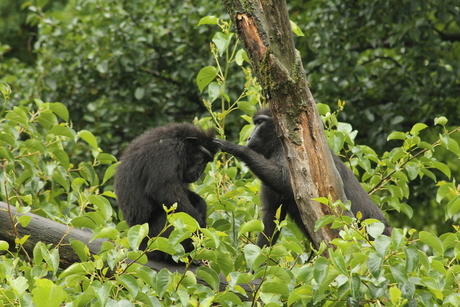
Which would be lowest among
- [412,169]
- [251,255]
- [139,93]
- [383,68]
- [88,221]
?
[139,93]

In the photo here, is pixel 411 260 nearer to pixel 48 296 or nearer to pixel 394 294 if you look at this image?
pixel 394 294

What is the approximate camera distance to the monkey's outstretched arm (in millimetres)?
4546

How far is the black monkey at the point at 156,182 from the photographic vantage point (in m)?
4.66

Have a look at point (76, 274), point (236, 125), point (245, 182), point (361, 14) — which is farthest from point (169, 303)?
point (361, 14)

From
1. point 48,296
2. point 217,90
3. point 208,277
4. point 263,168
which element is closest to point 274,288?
point 208,277

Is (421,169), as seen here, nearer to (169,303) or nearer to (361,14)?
(169,303)

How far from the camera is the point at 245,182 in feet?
17.5

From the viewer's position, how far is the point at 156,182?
15.3 feet

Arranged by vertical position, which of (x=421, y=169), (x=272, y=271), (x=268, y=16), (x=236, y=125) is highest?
(x=268, y=16)

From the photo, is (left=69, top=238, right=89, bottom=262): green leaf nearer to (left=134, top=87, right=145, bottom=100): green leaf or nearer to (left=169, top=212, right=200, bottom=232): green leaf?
(left=169, top=212, right=200, bottom=232): green leaf

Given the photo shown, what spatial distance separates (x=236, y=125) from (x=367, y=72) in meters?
2.00

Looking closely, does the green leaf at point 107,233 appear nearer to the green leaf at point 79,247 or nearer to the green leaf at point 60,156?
the green leaf at point 79,247

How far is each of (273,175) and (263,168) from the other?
0.09 metres

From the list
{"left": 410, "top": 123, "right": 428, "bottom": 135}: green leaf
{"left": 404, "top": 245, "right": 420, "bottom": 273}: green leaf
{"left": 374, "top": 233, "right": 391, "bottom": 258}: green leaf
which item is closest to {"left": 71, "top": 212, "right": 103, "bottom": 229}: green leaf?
{"left": 374, "top": 233, "right": 391, "bottom": 258}: green leaf
